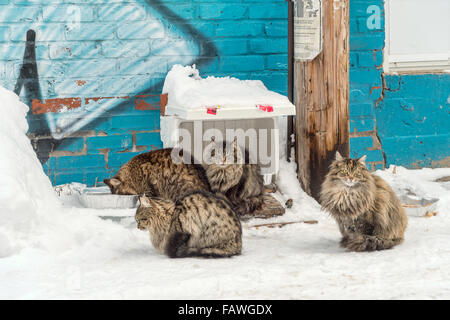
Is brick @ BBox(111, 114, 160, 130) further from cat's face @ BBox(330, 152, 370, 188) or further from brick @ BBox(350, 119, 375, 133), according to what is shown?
cat's face @ BBox(330, 152, 370, 188)

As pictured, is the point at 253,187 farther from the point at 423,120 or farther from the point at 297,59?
the point at 423,120

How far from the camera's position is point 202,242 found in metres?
4.13

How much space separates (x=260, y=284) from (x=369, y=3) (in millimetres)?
3541

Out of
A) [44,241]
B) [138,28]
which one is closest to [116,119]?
[138,28]

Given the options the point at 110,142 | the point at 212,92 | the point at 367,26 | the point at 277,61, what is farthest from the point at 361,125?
the point at 110,142

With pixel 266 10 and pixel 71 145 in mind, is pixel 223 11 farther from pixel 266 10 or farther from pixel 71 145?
pixel 71 145

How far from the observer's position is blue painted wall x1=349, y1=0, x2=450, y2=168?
20.0 ft

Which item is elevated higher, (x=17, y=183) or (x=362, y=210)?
(x=17, y=183)

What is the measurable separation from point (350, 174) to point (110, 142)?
2.44 metres

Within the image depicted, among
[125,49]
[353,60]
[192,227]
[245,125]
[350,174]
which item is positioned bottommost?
[192,227]

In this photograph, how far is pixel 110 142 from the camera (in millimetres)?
5789

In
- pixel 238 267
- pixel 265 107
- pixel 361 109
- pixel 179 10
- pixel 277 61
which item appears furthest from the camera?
pixel 361 109

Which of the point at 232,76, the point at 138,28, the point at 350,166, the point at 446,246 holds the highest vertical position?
the point at 138,28

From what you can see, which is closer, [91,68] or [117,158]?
[91,68]
